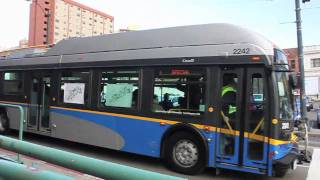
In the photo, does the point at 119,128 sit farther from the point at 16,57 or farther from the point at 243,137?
the point at 16,57

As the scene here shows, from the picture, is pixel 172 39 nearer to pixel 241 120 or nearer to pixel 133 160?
pixel 241 120

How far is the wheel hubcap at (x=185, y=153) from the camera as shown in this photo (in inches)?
340

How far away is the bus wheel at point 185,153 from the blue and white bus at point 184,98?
0.02m

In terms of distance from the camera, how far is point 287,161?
780 centimetres

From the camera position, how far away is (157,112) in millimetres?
9242

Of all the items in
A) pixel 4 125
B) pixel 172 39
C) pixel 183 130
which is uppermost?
pixel 172 39

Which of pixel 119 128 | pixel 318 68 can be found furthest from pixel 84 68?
pixel 318 68

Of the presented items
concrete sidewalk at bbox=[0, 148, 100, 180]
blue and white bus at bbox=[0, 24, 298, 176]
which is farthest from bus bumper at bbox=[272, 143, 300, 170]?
concrete sidewalk at bbox=[0, 148, 100, 180]

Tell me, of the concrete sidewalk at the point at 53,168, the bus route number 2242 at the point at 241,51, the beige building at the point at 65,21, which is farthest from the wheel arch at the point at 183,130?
the beige building at the point at 65,21

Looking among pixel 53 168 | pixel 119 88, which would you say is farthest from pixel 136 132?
pixel 53 168

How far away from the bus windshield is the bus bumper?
647 mm

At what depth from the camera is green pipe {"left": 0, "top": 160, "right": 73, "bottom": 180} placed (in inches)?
93.4

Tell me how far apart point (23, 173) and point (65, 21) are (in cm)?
3249

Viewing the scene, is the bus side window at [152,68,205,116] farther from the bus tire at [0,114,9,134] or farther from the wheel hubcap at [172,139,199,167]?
the bus tire at [0,114,9,134]
